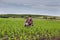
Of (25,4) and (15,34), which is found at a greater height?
(25,4)

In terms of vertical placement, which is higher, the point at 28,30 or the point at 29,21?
the point at 29,21

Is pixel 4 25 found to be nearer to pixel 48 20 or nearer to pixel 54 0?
pixel 48 20

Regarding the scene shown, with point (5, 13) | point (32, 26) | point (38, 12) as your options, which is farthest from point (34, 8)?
point (5, 13)

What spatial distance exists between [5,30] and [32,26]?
323 millimetres

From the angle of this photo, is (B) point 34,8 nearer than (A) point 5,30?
No

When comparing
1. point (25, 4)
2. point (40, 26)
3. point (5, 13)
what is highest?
point (25, 4)

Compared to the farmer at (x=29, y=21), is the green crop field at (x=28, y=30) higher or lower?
lower

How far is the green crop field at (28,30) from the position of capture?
144cm

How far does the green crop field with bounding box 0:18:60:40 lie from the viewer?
144cm

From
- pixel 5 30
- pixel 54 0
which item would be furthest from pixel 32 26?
pixel 54 0

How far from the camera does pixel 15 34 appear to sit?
1446 millimetres

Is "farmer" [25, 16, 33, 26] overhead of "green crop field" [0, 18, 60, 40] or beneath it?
overhead

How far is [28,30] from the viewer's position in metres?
1.52

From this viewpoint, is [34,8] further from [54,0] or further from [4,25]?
[4,25]
